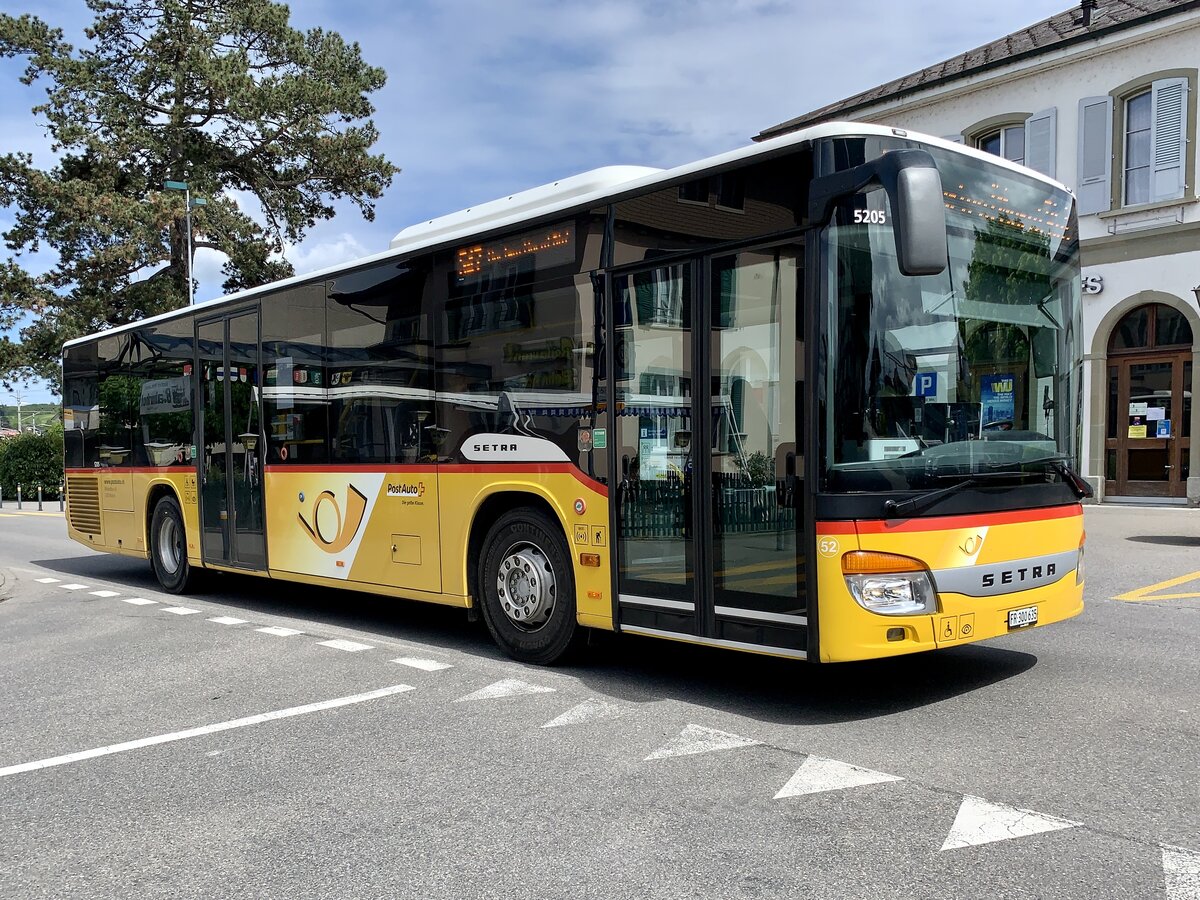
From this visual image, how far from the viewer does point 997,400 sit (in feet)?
18.1

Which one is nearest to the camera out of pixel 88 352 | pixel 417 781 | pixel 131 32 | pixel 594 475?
pixel 417 781

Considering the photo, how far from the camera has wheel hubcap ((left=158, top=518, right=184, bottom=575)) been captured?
11.5 meters

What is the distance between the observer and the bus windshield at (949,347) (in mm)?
5121

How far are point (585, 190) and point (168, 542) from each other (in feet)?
24.5

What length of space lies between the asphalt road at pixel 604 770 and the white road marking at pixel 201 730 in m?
0.02

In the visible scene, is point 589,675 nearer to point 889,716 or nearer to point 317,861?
point 889,716

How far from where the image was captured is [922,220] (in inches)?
186

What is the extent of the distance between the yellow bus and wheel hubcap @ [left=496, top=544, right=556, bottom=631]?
0.02 m

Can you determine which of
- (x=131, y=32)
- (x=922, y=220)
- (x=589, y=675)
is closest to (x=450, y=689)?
(x=589, y=675)

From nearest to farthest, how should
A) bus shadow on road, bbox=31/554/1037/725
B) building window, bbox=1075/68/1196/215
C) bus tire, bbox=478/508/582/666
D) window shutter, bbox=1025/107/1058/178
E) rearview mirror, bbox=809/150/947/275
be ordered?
rearview mirror, bbox=809/150/947/275
bus shadow on road, bbox=31/554/1037/725
bus tire, bbox=478/508/582/666
building window, bbox=1075/68/1196/215
window shutter, bbox=1025/107/1058/178

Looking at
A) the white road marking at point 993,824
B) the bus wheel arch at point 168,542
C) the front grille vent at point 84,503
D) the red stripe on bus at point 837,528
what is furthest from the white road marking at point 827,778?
the front grille vent at point 84,503

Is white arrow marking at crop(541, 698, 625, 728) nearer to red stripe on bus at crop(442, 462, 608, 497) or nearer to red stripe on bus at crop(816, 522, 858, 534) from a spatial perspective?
red stripe on bus at crop(442, 462, 608, 497)

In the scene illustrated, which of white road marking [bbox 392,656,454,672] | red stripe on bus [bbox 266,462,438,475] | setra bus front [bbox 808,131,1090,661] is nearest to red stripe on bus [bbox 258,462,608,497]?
red stripe on bus [bbox 266,462,438,475]

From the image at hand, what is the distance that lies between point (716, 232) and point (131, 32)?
33643 mm
